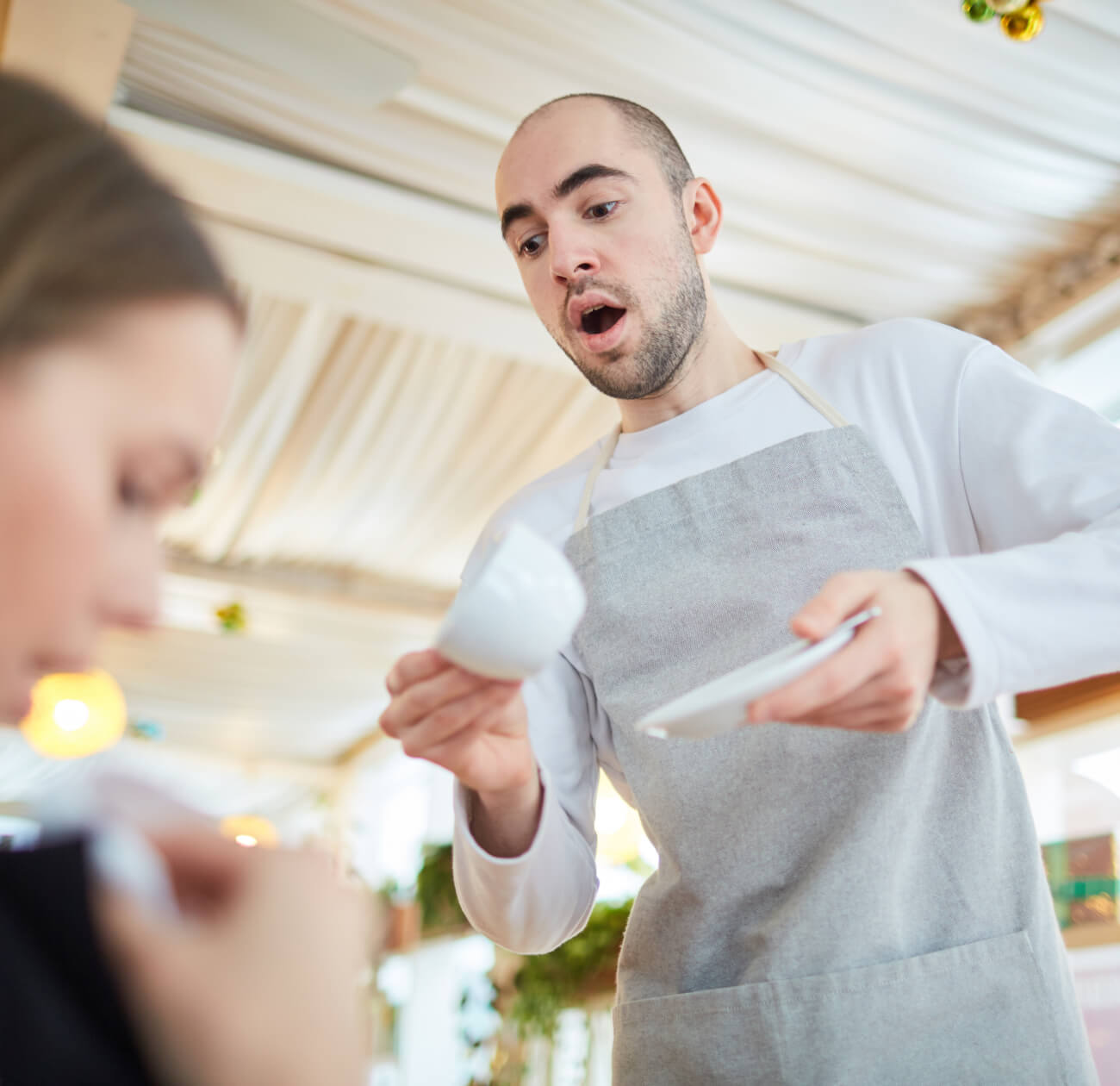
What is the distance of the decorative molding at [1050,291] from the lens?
3932 mm

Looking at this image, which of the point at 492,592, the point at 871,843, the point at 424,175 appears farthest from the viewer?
the point at 424,175

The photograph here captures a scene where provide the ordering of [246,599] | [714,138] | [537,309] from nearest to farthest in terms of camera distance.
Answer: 1. [537,309]
2. [714,138]
3. [246,599]

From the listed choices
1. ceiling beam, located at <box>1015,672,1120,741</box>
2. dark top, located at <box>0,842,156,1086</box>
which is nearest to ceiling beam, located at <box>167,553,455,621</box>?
ceiling beam, located at <box>1015,672,1120,741</box>

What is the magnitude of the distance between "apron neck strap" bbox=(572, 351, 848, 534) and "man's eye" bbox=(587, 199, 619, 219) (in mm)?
300

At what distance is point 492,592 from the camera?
0.76 m

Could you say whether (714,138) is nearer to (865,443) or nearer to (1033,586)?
(865,443)

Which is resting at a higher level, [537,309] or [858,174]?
[858,174]

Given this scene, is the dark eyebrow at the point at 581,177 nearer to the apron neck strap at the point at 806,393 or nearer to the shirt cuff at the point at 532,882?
the apron neck strap at the point at 806,393

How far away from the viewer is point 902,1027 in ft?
3.46

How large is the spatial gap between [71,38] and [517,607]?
296cm

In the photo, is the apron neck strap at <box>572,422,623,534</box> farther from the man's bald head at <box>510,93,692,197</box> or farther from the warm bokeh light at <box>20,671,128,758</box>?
the warm bokeh light at <box>20,671,128,758</box>

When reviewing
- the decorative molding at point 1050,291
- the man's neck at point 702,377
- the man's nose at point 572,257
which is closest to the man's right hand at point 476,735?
the man's neck at point 702,377

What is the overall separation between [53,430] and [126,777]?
15cm

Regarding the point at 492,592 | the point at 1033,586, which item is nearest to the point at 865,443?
the point at 1033,586
